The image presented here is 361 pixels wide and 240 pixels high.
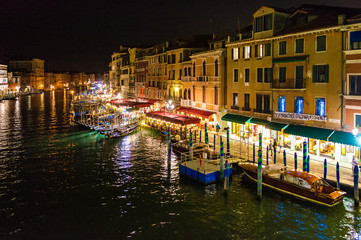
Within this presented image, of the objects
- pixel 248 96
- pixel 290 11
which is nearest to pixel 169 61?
pixel 248 96

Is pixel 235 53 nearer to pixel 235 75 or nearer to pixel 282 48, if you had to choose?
pixel 235 75

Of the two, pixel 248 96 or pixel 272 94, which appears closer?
pixel 272 94

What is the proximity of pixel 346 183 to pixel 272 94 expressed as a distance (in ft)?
43.5

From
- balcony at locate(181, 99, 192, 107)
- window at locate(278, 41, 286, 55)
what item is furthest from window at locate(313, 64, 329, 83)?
Result: balcony at locate(181, 99, 192, 107)

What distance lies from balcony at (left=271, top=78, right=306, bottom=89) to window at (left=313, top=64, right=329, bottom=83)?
117 centimetres

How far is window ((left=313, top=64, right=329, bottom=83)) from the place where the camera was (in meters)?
28.4

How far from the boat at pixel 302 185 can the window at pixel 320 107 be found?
7.25 m

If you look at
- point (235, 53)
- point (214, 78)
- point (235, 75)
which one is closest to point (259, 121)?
point (235, 75)

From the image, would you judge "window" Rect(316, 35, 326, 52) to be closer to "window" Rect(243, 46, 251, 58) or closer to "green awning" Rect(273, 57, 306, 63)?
"green awning" Rect(273, 57, 306, 63)

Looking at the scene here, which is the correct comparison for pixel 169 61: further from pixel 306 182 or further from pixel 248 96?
pixel 306 182

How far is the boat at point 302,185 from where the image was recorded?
837 inches

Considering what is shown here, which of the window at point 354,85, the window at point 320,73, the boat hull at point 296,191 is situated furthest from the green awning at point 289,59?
the boat hull at point 296,191

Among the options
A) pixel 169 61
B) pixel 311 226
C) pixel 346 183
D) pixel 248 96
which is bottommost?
pixel 311 226

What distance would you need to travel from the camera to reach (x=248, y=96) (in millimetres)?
37719
